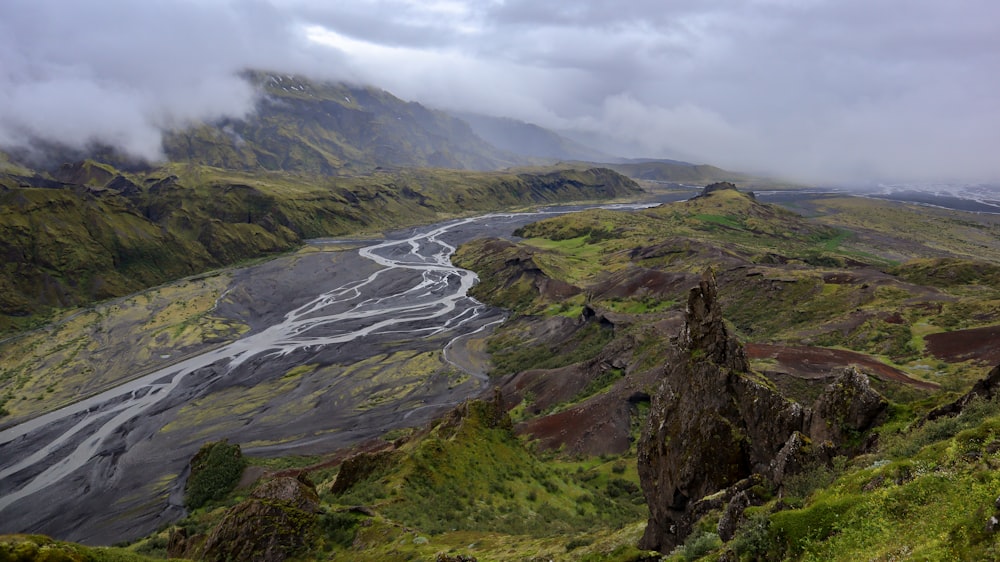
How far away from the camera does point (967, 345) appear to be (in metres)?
39.4

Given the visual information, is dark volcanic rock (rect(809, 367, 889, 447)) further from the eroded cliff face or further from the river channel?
the river channel

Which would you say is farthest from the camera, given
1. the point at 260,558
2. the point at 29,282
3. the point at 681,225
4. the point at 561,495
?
the point at 681,225

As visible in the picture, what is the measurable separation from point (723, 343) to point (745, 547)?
11.0 meters

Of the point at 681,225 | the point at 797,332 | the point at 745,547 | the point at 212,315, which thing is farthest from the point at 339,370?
the point at 681,225

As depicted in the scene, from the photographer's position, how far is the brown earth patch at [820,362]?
33.9 metres

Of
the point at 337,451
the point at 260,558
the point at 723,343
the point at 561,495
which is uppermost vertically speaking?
the point at 723,343

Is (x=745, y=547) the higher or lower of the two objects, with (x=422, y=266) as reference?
higher

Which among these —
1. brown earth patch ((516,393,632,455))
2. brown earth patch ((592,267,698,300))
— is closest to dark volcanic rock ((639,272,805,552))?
brown earth patch ((516,393,632,455))

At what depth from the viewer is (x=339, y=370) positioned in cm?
7319

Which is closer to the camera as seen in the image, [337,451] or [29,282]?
[337,451]

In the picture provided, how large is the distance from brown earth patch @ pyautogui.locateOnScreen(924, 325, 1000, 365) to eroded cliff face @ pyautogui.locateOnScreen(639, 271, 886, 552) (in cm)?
3133

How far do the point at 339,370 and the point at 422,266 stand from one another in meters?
75.2

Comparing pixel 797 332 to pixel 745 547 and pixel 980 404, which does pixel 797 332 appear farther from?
pixel 745 547

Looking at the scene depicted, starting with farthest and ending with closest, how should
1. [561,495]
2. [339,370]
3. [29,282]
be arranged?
[29,282] < [339,370] < [561,495]
